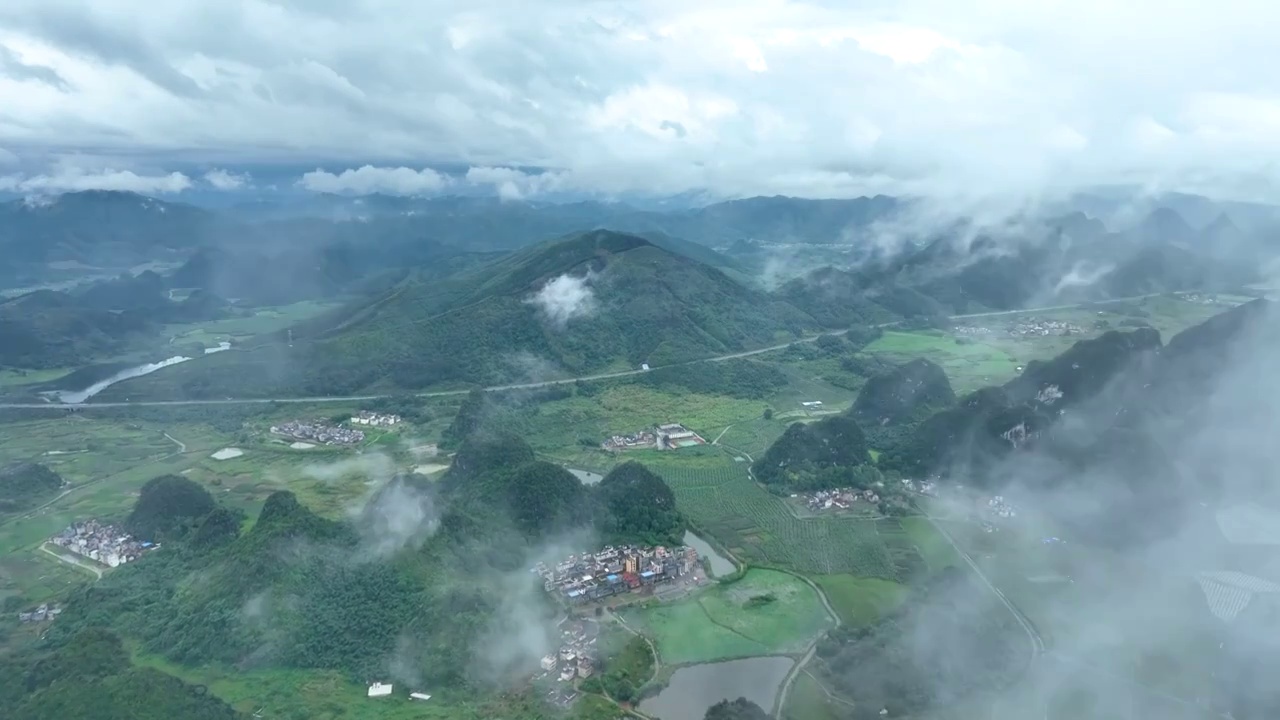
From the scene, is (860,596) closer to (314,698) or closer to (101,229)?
(314,698)

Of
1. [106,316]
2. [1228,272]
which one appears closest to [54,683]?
[106,316]

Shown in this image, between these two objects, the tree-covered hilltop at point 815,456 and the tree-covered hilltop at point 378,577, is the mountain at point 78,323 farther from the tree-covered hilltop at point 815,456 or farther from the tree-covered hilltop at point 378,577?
the tree-covered hilltop at point 815,456

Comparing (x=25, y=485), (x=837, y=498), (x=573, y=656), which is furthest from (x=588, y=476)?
(x=25, y=485)

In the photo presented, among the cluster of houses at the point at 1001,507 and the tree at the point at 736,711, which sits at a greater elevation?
the cluster of houses at the point at 1001,507

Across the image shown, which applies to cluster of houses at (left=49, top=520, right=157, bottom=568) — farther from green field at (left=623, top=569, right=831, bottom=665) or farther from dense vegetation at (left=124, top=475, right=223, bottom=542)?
green field at (left=623, top=569, right=831, bottom=665)

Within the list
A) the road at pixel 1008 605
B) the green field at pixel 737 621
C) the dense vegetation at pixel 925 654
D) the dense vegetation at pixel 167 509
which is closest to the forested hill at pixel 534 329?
the dense vegetation at pixel 167 509

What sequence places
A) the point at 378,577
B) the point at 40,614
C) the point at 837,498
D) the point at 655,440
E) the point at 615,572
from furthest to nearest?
the point at 655,440
the point at 837,498
the point at 615,572
the point at 40,614
the point at 378,577
